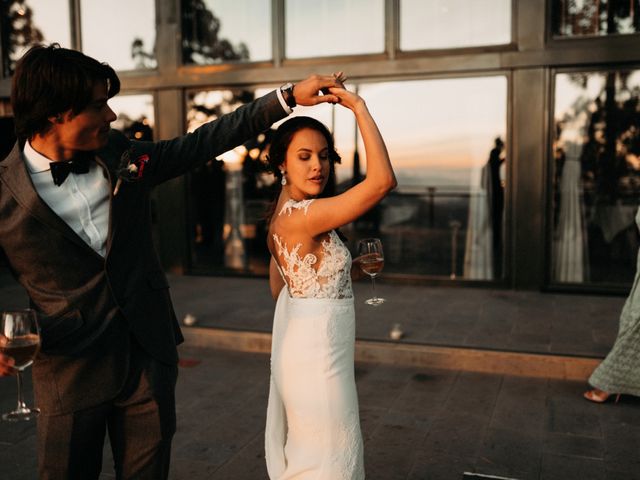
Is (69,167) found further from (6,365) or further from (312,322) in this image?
(312,322)

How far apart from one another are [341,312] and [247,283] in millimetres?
6171

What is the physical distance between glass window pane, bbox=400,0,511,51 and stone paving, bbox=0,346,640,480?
4.29 m

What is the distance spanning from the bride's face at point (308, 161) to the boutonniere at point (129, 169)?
619 mm

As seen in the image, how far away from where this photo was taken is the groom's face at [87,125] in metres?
2.10

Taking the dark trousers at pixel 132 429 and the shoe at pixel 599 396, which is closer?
the dark trousers at pixel 132 429

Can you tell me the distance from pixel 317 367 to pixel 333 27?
22.0 ft

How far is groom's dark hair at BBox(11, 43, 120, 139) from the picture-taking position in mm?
2029

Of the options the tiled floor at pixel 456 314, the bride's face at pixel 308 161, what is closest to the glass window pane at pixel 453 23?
the tiled floor at pixel 456 314

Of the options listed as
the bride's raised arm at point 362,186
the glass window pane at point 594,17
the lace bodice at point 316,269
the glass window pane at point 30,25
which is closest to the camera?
the bride's raised arm at point 362,186

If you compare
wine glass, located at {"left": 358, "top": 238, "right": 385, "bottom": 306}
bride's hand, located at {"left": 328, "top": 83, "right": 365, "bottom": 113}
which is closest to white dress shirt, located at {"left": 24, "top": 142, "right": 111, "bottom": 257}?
bride's hand, located at {"left": 328, "top": 83, "right": 365, "bottom": 113}

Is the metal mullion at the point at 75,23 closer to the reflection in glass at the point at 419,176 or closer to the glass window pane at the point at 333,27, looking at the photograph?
the reflection in glass at the point at 419,176

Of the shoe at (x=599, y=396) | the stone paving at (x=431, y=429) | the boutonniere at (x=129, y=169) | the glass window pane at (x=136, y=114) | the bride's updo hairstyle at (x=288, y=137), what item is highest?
the glass window pane at (x=136, y=114)

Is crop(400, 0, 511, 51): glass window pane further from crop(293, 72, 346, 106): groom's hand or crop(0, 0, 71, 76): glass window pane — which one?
crop(293, 72, 346, 106): groom's hand

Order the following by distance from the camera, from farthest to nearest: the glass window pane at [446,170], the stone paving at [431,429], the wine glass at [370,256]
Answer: the glass window pane at [446,170] → the stone paving at [431,429] → the wine glass at [370,256]
